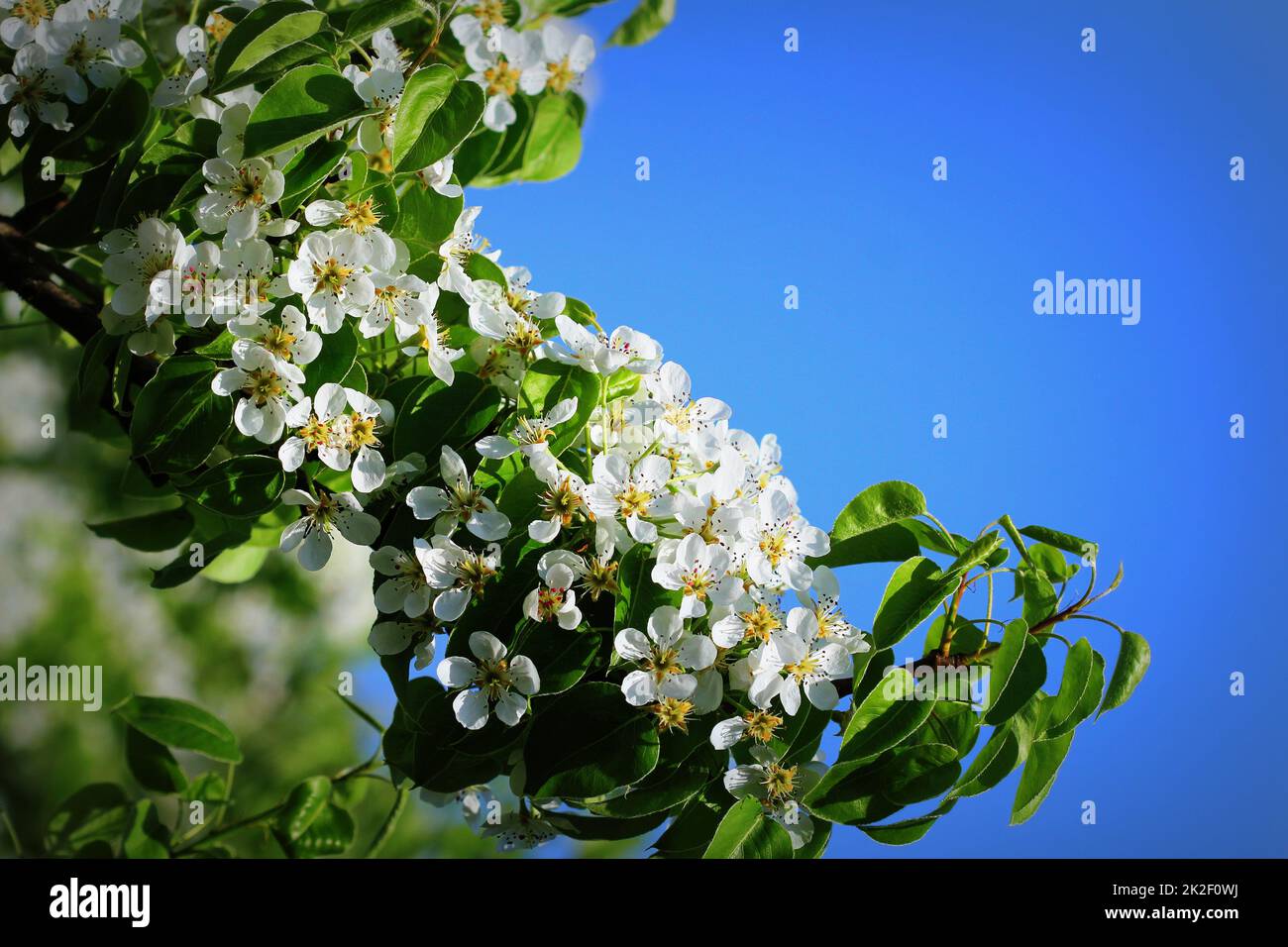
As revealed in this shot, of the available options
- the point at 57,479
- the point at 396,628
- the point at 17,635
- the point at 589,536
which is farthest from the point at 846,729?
the point at 57,479

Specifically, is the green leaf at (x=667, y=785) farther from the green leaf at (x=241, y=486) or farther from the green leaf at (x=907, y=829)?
the green leaf at (x=241, y=486)

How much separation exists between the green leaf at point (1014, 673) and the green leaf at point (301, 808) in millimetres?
645

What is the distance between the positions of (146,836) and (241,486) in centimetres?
51

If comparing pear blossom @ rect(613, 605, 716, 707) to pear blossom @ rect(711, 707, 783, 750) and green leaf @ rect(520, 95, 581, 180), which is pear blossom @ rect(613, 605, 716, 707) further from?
green leaf @ rect(520, 95, 581, 180)

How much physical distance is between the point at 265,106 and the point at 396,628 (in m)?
0.36

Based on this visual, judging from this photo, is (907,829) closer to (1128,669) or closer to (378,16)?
(1128,669)

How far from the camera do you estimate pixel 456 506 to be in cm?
72

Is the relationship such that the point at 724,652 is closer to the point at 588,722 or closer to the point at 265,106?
the point at 588,722

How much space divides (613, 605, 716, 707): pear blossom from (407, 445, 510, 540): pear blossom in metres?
0.11

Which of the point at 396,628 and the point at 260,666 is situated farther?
the point at 260,666

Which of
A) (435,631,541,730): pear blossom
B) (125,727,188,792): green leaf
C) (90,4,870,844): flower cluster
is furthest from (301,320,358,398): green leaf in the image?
(125,727,188,792): green leaf

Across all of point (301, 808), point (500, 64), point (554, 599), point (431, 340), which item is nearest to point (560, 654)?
point (554, 599)

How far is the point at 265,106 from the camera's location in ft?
2.33

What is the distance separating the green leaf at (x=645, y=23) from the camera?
1.15m
